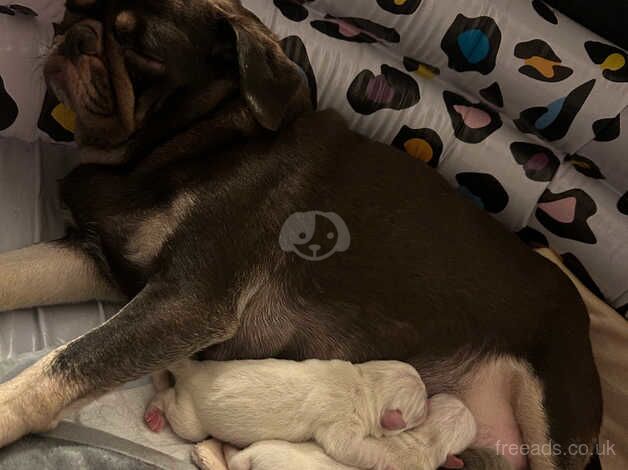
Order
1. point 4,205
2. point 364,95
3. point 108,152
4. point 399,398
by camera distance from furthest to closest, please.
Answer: point 364,95 < point 4,205 < point 108,152 < point 399,398

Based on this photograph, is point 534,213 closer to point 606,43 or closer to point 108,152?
point 606,43

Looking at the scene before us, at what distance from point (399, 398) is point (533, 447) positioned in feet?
1.47

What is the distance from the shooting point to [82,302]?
213 centimetres

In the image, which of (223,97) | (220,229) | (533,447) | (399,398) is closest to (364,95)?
(223,97)

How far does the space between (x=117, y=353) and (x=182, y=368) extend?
196 mm

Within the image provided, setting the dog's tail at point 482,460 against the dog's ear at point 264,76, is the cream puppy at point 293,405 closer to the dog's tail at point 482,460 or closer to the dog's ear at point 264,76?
the dog's tail at point 482,460

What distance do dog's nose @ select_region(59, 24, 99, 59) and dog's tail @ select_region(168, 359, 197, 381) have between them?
0.77 m

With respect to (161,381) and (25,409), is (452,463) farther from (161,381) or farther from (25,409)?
(25,409)

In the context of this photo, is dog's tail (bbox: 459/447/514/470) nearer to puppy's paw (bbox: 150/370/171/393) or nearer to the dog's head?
puppy's paw (bbox: 150/370/171/393)

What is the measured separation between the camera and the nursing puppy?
5.76 ft

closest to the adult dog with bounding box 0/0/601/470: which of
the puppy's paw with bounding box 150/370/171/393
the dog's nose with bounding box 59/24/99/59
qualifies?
the dog's nose with bounding box 59/24/99/59

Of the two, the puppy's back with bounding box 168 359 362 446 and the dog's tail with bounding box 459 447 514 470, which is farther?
the dog's tail with bounding box 459 447 514 470

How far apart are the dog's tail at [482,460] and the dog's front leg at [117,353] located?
69 centimetres

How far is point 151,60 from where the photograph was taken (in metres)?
1.84
